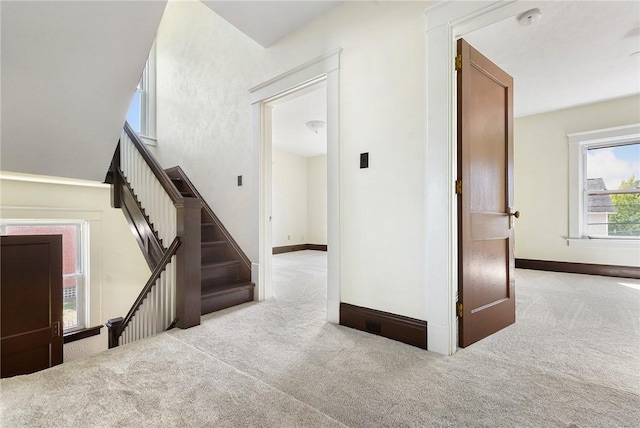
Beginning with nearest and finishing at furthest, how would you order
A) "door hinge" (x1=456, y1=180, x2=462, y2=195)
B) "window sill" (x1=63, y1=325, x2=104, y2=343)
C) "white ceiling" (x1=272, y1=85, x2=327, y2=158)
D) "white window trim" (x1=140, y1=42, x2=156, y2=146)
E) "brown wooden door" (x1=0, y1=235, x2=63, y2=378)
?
"door hinge" (x1=456, y1=180, x2=462, y2=195)
"brown wooden door" (x1=0, y1=235, x2=63, y2=378)
"window sill" (x1=63, y1=325, x2=104, y2=343)
"white ceiling" (x1=272, y1=85, x2=327, y2=158)
"white window trim" (x1=140, y1=42, x2=156, y2=146)

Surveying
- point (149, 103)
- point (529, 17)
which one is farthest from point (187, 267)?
point (149, 103)

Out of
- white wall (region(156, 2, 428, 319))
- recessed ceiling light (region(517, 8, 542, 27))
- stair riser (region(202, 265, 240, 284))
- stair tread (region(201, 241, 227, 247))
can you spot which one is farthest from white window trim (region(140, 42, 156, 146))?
recessed ceiling light (region(517, 8, 542, 27))

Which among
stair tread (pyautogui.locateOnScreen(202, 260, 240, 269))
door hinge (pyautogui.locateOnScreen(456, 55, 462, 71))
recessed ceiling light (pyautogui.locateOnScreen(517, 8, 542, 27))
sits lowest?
stair tread (pyautogui.locateOnScreen(202, 260, 240, 269))

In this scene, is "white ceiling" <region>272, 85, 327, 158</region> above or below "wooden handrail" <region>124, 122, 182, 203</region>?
above

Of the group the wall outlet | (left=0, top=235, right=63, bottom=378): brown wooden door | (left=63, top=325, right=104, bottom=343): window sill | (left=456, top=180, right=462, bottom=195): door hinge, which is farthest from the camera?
(left=63, top=325, right=104, bottom=343): window sill

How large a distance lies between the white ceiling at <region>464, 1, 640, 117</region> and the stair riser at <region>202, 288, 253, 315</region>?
3.23 meters

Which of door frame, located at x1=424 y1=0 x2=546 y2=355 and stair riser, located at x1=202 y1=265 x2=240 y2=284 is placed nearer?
door frame, located at x1=424 y1=0 x2=546 y2=355

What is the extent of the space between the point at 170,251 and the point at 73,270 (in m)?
2.87

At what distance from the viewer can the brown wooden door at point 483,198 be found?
6.41 feet

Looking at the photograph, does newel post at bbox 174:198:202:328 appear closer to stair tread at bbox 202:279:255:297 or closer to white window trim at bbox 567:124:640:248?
stair tread at bbox 202:279:255:297

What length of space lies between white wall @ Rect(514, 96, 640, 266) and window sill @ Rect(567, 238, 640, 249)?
42 millimetres

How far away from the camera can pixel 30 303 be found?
7.52 ft

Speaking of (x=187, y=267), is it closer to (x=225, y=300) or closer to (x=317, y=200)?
(x=225, y=300)

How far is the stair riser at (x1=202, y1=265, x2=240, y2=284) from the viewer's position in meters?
3.08
